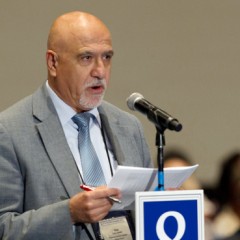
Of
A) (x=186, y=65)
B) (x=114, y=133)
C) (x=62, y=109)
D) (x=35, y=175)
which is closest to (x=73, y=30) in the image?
(x=62, y=109)

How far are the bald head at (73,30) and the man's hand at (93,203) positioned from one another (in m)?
0.65

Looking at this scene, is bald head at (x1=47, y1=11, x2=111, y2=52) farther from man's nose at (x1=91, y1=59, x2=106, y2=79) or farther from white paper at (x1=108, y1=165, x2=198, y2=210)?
white paper at (x1=108, y1=165, x2=198, y2=210)

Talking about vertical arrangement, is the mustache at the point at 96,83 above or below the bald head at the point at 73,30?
below

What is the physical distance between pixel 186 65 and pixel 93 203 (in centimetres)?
260

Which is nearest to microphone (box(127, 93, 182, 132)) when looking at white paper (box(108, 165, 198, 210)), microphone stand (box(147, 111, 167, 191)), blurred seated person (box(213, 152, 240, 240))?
microphone stand (box(147, 111, 167, 191))

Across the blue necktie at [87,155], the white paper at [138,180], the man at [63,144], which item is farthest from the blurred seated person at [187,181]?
the white paper at [138,180]

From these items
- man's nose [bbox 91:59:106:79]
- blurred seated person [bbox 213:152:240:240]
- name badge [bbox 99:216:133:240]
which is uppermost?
man's nose [bbox 91:59:106:79]

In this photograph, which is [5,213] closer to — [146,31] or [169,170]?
[169,170]

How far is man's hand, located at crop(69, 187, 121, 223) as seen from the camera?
7.89 ft

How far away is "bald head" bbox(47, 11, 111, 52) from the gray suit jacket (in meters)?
0.23

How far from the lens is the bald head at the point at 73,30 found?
2807mm

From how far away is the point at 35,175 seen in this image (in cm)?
263

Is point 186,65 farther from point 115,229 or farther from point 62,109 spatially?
point 115,229

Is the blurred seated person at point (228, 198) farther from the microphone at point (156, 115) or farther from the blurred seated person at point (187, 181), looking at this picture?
the microphone at point (156, 115)
